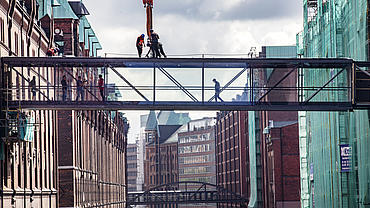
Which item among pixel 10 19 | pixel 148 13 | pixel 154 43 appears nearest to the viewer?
pixel 154 43

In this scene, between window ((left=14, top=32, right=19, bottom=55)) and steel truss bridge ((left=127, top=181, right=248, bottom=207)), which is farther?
steel truss bridge ((left=127, top=181, right=248, bottom=207))

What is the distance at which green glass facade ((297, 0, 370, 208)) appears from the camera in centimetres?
3644

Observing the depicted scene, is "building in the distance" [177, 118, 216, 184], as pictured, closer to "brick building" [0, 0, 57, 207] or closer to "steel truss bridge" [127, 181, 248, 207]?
"steel truss bridge" [127, 181, 248, 207]

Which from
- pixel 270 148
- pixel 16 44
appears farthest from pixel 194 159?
pixel 16 44

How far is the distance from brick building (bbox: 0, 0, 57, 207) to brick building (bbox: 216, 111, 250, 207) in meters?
54.2

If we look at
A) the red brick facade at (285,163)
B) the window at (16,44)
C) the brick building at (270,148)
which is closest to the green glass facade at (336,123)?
the brick building at (270,148)

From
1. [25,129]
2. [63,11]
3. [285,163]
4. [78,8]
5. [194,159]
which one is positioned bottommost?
[285,163]

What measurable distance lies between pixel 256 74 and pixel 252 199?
15.0 meters

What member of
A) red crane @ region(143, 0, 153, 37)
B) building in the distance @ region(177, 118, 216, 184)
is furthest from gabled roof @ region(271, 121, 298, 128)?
building in the distance @ region(177, 118, 216, 184)

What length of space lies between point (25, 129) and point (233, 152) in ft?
266

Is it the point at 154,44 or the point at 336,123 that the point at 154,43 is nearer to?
the point at 154,44

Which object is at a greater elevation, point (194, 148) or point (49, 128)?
point (194, 148)

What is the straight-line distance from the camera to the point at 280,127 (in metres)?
74.2

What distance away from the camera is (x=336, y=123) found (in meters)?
42.4
